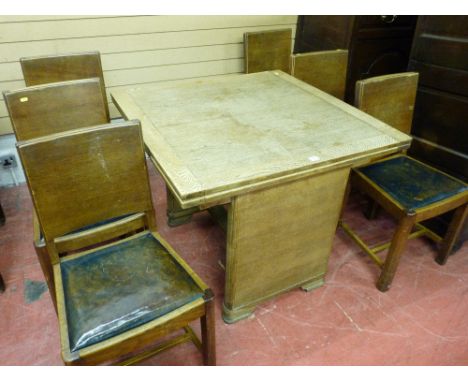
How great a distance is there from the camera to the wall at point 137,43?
99.0 inches

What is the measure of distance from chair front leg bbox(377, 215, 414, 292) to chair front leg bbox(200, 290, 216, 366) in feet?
3.54

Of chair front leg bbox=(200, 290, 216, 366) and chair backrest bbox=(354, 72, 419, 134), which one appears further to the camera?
chair backrest bbox=(354, 72, 419, 134)

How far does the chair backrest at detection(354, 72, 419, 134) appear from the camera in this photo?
1986 mm

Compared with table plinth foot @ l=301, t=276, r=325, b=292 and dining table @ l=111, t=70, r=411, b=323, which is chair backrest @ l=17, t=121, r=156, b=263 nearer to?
dining table @ l=111, t=70, r=411, b=323

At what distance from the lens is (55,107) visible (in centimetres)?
180

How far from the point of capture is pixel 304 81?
8.02 feet

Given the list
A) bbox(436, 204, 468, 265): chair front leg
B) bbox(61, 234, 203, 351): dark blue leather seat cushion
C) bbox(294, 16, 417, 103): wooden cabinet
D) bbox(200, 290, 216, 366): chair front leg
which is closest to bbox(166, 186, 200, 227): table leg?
bbox(61, 234, 203, 351): dark blue leather seat cushion

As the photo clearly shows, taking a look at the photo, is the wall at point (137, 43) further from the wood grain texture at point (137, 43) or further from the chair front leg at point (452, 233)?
the chair front leg at point (452, 233)

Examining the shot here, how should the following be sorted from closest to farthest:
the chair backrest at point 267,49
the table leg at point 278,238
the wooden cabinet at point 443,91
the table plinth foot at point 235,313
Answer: the table leg at point 278,238 → the table plinth foot at point 235,313 → the wooden cabinet at point 443,91 → the chair backrest at point 267,49

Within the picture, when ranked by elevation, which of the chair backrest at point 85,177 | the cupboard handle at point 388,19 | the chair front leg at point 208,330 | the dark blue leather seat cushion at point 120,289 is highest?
the cupboard handle at point 388,19

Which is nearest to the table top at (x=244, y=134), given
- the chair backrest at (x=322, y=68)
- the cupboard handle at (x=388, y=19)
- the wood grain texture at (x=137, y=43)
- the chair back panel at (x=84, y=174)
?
the chair back panel at (x=84, y=174)

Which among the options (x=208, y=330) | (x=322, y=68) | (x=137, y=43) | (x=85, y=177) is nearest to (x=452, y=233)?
(x=322, y=68)

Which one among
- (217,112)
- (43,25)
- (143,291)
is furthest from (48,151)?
(43,25)

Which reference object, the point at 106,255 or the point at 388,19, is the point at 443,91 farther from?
the point at 106,255
